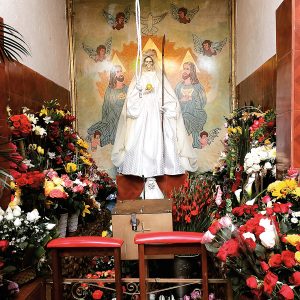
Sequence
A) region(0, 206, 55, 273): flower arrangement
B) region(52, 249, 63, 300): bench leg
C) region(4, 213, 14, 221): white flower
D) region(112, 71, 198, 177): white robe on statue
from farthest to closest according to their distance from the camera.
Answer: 1. region(112, 71, 198, 177): white robe on statue
2. region(4, 213, 14, 221): white flower
3. region(0, 206, 55, 273): flower arrangement
4. region(52, 249, 63, 300): bench leg

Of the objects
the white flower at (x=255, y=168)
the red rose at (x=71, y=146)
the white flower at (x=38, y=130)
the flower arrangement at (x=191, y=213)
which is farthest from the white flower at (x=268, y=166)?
the red rose at (x=71, y=146)

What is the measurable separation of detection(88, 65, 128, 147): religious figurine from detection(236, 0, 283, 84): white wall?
184 cm

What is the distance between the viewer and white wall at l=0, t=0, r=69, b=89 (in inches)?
143

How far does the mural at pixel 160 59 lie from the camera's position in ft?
18.7

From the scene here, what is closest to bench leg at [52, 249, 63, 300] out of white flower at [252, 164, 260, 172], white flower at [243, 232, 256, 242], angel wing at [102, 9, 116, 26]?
white flower at [243, 232, 256, 242]

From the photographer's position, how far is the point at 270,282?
1288 mm

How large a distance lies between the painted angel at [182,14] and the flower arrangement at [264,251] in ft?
15.0

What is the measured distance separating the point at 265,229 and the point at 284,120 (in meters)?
1.14

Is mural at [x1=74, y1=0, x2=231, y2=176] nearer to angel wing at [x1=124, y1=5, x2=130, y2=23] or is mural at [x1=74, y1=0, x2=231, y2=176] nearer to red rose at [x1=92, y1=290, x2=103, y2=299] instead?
angel wing at [x1=124, y1=5, x2=130, y2=23]

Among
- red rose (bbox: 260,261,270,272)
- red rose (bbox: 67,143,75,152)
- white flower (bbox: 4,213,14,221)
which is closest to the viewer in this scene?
red rose (bbox: 260,261,270,272)

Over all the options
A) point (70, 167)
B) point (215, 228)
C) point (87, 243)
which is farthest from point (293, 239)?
point (70, 167)

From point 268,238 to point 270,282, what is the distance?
18 centimetres

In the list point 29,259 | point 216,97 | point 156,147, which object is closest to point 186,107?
point 216,97

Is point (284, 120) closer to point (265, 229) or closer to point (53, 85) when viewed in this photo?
point (265, 229)
